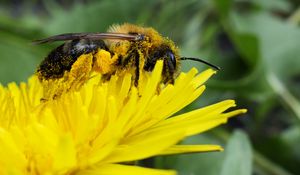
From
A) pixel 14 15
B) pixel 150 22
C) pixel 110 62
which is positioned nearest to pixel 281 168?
pixel 150 22

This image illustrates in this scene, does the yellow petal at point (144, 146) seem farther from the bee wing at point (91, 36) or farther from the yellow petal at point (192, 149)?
the bee wing at point (91, 36)

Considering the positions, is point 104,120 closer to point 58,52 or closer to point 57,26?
point 58,52

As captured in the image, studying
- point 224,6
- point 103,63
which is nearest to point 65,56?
point 103,63

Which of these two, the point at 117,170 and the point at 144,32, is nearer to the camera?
the point at 117,170

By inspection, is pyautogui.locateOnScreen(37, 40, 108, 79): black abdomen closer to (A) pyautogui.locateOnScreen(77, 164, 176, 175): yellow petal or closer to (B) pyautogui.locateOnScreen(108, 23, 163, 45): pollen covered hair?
(B) pyautogui.locateOnScreen(108, 23, 163, 45): pollen covered hair

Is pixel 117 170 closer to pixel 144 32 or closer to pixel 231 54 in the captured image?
pixel 144 32

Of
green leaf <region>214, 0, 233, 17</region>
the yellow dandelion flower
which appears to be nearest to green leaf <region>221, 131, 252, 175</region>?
the yellow dandelion flower
